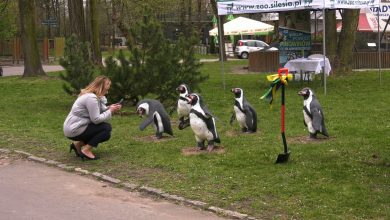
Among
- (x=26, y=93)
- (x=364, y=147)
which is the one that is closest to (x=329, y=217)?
(x=364, y=147)

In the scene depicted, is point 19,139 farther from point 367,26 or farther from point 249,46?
point 249,46

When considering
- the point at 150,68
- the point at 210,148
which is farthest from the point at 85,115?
the point at 150,68

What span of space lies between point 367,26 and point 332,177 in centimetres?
2939

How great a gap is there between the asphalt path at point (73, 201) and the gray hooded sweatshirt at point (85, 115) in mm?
725

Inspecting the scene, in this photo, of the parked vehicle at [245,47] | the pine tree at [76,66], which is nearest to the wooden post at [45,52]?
the parked vehicle at [245,47]

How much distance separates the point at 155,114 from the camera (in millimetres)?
10102

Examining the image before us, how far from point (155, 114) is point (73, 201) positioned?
11.4 feet

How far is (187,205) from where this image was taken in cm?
660

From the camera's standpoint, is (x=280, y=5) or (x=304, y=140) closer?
(x=304, y=140)

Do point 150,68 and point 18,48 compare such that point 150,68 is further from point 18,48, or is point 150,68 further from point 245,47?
point 245,47

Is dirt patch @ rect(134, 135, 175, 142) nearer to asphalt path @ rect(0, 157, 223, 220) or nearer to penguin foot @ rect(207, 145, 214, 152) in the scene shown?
penguin foot @ rect(207, 145, 214, 152)

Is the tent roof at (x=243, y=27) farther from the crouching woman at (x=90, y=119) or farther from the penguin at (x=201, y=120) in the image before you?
the crouching woman at (x=90, y=119)

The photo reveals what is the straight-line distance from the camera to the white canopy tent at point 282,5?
53.2 ft

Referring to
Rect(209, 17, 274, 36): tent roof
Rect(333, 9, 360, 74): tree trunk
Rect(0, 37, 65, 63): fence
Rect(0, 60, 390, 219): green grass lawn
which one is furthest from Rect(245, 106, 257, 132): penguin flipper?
Rect(0, 37, 65, 63): fence
